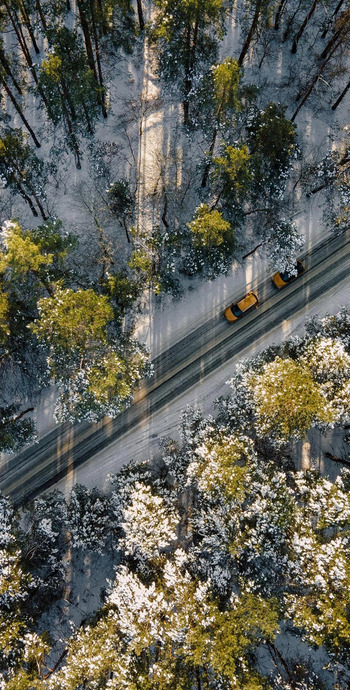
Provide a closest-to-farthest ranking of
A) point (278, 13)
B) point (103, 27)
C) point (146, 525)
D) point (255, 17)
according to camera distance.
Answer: point (146, 525), point (255, 17), point (103, 27), point (278, 13)

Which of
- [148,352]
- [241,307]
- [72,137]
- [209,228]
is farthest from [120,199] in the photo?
[241,307]

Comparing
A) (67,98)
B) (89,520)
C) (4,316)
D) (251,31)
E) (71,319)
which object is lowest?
(89,520)

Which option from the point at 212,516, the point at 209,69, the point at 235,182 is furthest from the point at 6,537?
the point at 209,69


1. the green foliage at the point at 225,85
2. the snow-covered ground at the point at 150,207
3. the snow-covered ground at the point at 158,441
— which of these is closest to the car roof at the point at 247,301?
the snow-covered ground at the point at 150,207

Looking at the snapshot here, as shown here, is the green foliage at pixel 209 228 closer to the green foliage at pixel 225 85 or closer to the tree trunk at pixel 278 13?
the green foliage at pixel 225 85

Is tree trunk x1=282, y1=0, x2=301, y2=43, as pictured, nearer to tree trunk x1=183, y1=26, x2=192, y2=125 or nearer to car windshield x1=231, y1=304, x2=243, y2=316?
tree trunk x1=183, y1=26, x2=192, y2=125

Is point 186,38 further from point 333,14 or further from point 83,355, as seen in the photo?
point 83,355
